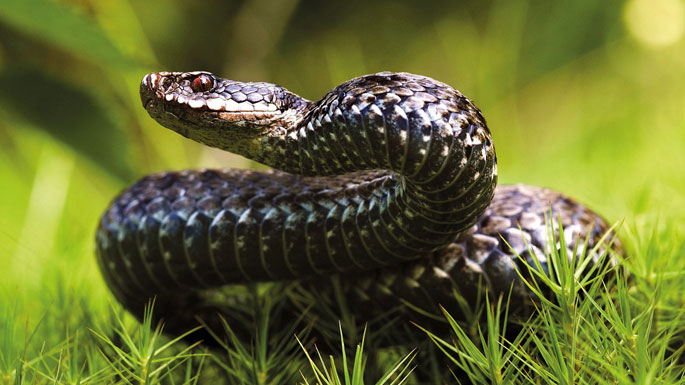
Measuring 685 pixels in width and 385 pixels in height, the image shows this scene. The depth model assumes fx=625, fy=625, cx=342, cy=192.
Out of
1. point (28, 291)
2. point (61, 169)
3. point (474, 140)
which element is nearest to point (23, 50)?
point (61, 169)

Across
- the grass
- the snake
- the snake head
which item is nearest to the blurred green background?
the grass

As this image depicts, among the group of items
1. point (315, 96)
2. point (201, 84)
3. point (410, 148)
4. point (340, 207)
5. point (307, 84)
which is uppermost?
point (307, 84)

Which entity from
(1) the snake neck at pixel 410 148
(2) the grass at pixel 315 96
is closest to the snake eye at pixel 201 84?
(1) the snake neck at pixel 410 148

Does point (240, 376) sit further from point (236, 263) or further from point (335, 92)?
point (335, 92)

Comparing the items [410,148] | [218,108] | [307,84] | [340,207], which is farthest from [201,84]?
[307,84]

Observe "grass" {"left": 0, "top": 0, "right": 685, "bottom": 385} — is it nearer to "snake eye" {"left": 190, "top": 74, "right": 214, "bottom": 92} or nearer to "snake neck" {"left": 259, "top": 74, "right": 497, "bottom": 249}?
"snake neck" {"left": 259, "top": 74, "right": 497, "bottom": 249}

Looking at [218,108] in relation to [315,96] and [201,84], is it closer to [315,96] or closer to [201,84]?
[201,84]
